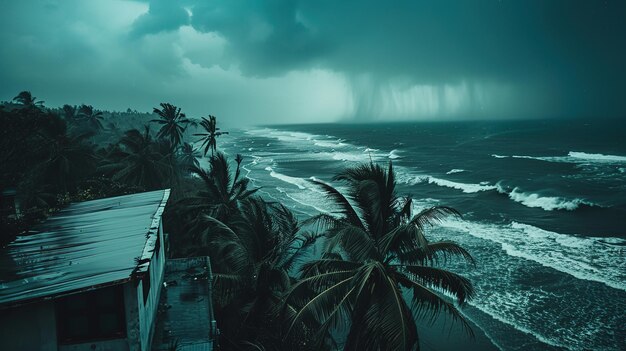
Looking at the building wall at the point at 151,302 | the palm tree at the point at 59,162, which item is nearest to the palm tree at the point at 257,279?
the building wall at the point at 151,302

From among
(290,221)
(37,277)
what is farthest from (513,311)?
(37,277)

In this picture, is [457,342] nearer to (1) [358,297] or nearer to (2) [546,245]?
(1) [358,297]

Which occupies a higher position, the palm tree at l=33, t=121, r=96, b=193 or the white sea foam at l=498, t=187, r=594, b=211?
the palm tree at l=33, t=121, r=96, b=193

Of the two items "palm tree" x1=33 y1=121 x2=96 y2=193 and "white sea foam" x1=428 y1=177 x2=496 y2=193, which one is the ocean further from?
"palm tree" x1=33 y1=121 x2=96 y2=193

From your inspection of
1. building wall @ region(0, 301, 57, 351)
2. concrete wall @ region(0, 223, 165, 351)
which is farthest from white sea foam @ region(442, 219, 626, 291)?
building wall @ region(0, 301, 57, 351)

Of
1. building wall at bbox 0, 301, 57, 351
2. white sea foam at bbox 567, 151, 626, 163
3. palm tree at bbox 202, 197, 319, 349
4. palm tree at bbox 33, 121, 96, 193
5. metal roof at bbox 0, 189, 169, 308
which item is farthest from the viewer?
white sea foam at bbox 567, 151, 626, 163

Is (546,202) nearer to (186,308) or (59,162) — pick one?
(186,308)

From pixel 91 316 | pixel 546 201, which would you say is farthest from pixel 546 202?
pixel 91 316

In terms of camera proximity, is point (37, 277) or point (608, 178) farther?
point (608, 178)
